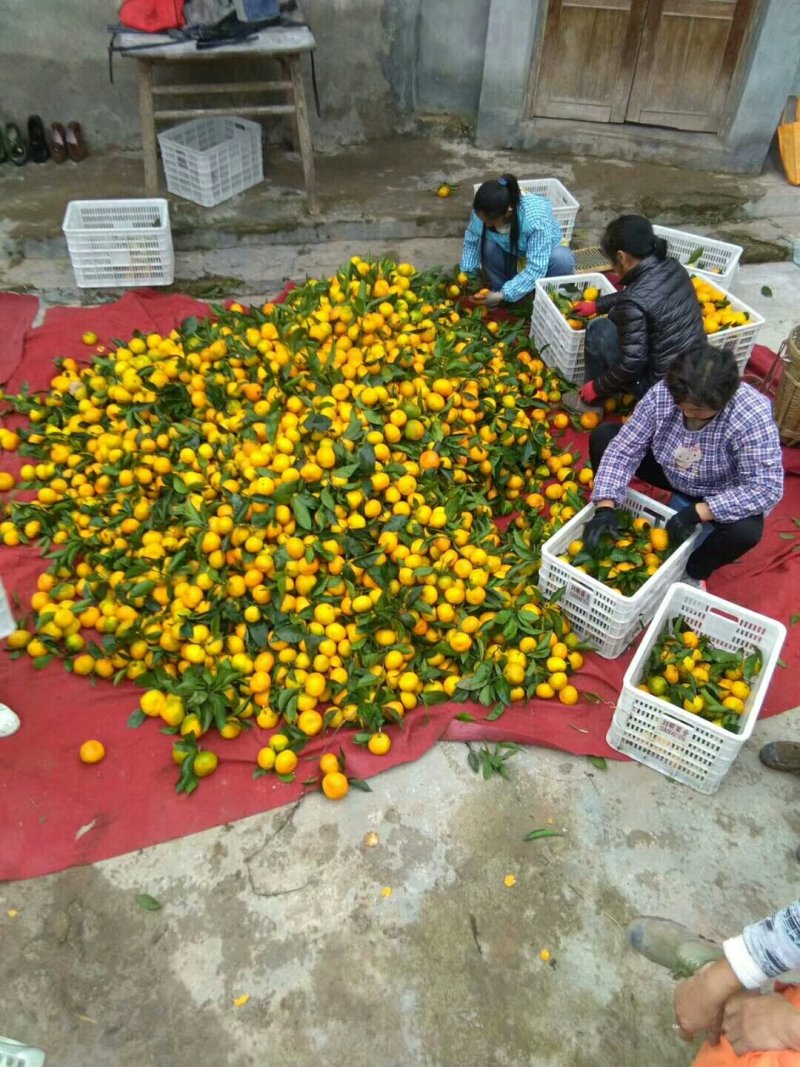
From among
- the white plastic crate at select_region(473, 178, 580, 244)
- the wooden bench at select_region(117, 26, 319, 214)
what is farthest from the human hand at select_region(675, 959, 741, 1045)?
the wooden bench at select_region(117, 26, 319, 214)

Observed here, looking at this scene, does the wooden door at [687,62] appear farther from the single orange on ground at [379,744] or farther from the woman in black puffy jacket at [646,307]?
the single orange on ground at [379,744]

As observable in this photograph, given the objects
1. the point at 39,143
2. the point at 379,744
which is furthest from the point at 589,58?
the point at 379,744

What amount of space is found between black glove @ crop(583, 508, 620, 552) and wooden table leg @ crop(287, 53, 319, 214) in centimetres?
388

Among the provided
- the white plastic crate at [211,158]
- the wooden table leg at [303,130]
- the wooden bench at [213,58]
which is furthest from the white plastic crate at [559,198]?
the white plastic crate at [211,158]

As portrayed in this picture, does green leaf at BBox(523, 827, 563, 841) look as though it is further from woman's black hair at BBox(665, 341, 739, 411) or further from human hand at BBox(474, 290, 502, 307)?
human hand at BBox(474, 290, 502, 307)

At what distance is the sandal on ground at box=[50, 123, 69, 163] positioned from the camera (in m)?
6.43

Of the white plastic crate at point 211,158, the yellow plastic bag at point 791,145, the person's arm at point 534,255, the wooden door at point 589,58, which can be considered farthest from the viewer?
the yellow plastic bag at point 791,145

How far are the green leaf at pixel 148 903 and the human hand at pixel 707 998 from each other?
1794 mm

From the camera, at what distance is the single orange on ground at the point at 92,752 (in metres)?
3.05

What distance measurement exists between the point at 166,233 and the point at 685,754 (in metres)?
4.69

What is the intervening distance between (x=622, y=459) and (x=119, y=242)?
387 centimetres

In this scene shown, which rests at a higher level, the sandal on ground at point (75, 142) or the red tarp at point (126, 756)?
the sandal on ground at point (75, 142)

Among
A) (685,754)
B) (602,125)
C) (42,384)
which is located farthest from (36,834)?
(602,125)

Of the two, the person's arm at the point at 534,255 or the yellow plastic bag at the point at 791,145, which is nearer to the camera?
the person's arm at the point at 534,255
